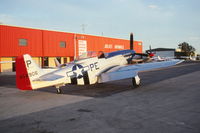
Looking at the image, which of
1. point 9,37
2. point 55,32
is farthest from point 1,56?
point 55,32

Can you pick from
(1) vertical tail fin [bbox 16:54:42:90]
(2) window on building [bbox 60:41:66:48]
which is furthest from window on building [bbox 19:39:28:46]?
(1) vertical tail fin [bbox 16:54:42:90]

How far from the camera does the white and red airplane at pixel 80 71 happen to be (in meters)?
9.00

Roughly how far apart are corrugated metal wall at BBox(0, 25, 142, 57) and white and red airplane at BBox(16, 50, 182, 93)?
72.8ft

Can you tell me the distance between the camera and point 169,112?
6.11 meters

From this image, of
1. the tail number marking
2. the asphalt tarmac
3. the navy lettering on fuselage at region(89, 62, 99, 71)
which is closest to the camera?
the asphalt tarmac

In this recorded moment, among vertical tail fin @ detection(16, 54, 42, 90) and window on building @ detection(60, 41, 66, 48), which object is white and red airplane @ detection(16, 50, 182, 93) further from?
window on building @ detection(60, 41, 66, 48)

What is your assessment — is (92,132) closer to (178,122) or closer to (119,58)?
(178,122)

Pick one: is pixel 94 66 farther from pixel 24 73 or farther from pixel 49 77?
pixel 24 73

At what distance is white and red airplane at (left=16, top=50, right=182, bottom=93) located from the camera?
9000mm

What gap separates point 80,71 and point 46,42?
25663 mm

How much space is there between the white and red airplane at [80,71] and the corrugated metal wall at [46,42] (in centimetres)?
2218

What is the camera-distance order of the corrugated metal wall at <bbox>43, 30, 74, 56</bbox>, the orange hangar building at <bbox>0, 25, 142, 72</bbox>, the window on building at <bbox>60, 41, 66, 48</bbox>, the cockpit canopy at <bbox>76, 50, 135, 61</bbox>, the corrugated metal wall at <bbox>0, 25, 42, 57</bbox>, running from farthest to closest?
the window on building at <bbox>60, 41, 66, 48</bbox> < the corrugated metal wall at <bbox>43, 30, 74, 56</bbox> < the orange hangar building at <bbox>0, 25, 142, 72</bbox> < the corrugated metal wall at <bbox>0, 25, 42, 57</bbox> < the cockpit canopy at <bbox>76, 50, 135, 61</bbox>

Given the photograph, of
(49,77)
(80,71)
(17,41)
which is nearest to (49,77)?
(49,77)

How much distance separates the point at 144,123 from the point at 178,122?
902 millimetres
